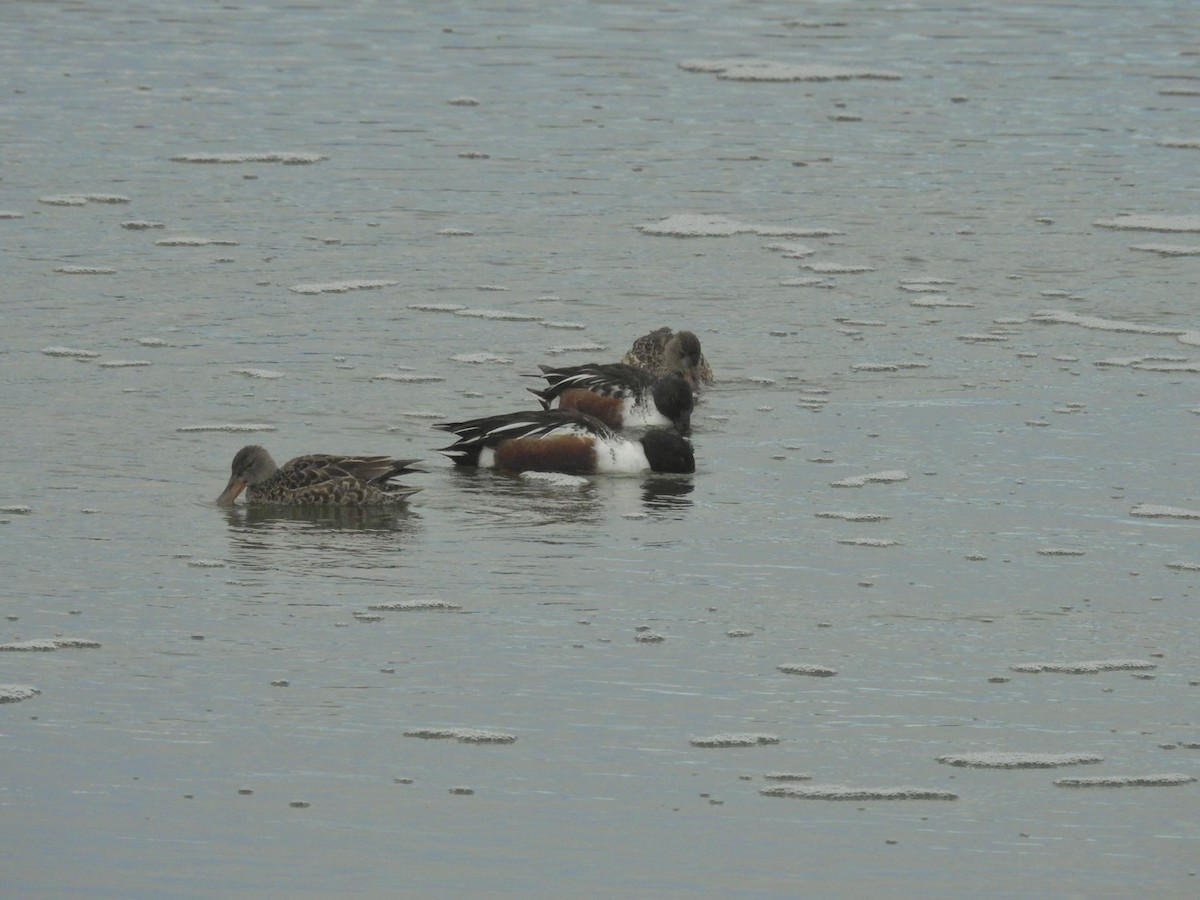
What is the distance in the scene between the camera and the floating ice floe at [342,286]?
15.9m

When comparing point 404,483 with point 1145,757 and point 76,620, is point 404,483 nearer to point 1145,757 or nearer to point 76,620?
point 76,620

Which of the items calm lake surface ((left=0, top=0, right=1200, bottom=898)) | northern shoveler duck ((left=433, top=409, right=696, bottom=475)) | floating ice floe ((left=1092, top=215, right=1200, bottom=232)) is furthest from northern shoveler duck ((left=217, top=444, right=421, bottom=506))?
floating ice floe ((left=1092, top=215, right=1200, bottom=232))

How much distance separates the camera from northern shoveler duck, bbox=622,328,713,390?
531 inches

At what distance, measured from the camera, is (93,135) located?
21.5 metres

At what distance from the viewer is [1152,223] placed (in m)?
18.5

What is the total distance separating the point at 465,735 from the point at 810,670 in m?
1.47

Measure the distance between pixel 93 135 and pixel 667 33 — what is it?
10315mm

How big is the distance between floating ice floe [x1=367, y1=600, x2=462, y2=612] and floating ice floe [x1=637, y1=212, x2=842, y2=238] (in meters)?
9.09

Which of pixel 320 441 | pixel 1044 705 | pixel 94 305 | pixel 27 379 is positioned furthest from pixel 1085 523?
pixel 94 305

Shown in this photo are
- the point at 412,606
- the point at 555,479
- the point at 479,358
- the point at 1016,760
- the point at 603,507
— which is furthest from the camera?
the point at 479,358

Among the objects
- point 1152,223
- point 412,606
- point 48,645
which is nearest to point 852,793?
point 412,606

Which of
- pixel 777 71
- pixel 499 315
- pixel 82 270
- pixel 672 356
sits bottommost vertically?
pixel 672 356

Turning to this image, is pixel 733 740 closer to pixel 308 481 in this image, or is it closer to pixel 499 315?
pixel 308 481

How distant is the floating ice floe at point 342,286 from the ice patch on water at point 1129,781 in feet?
30.8
